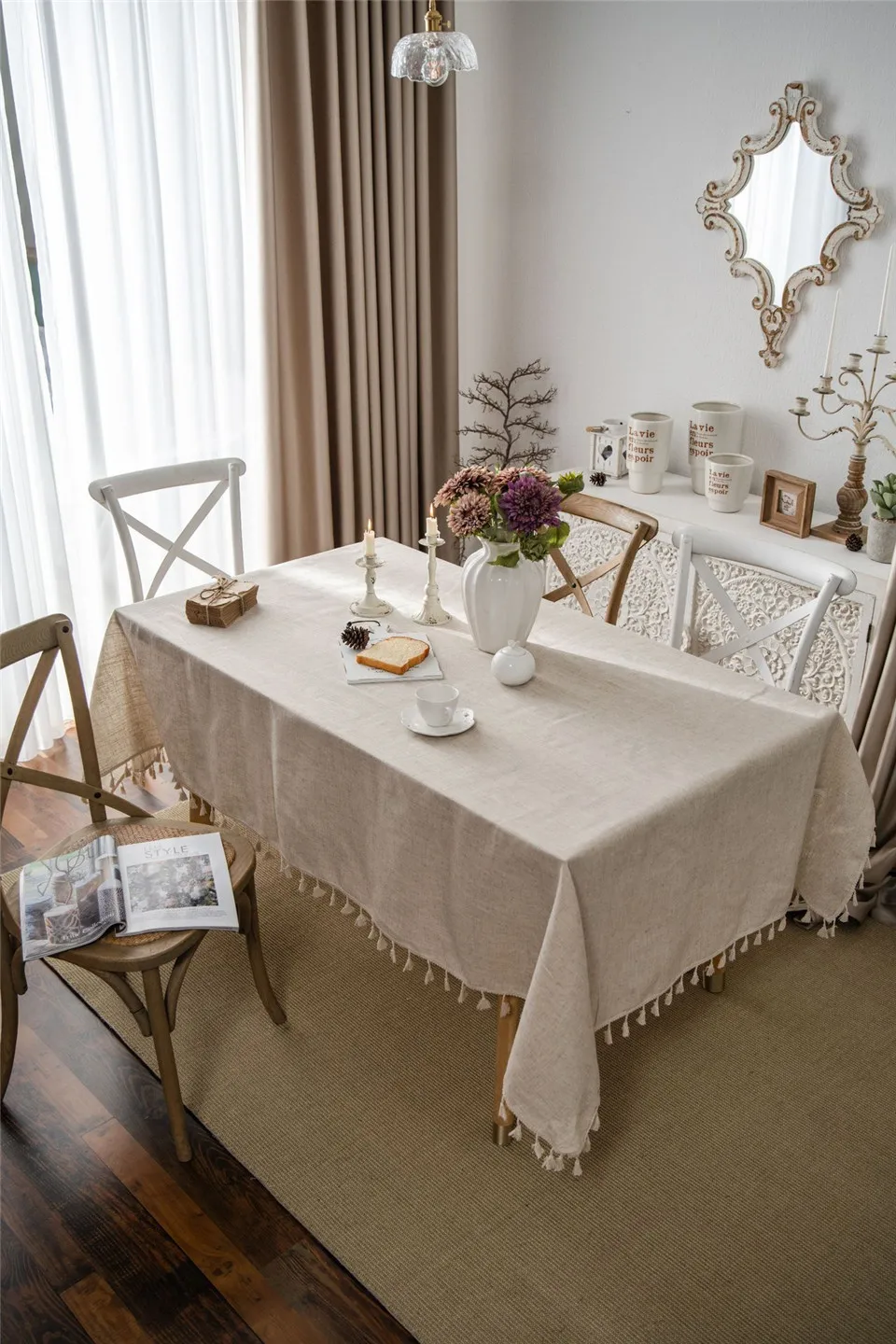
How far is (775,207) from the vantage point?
3188 mm

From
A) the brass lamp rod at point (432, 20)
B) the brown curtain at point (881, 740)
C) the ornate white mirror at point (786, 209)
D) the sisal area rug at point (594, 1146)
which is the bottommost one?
the sisal area rug at point (594, 1146)

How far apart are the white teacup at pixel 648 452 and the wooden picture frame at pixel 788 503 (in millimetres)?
405

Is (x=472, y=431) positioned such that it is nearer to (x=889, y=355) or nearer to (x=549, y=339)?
(x=549, y=339)

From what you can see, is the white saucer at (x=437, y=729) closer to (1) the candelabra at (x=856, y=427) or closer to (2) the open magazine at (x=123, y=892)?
(2) the open magazine at (x=123, y=892)

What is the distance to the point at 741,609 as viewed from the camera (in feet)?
9.92

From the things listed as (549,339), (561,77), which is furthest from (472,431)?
(561,77)

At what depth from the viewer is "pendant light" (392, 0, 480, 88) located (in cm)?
205

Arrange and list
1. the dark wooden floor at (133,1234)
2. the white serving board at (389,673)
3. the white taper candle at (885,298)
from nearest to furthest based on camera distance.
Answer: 1. the dark wooden floor at (133,1234)
2. the white serving board at (389,673)
3. the white taper candle at (885,298)

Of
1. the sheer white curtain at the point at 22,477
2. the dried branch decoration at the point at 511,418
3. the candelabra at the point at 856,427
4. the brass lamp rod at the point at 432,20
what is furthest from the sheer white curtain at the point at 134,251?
the candelabra at the point at 856,427

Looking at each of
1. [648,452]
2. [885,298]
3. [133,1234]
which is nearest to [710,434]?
[648,452]

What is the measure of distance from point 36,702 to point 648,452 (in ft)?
6.95

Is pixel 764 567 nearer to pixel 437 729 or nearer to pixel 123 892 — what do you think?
pixel 437 729

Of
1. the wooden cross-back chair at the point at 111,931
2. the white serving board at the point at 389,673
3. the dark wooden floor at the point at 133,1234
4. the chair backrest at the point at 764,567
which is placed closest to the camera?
the dark wooden floor at the point at 133,1234

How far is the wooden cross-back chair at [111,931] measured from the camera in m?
1.87
